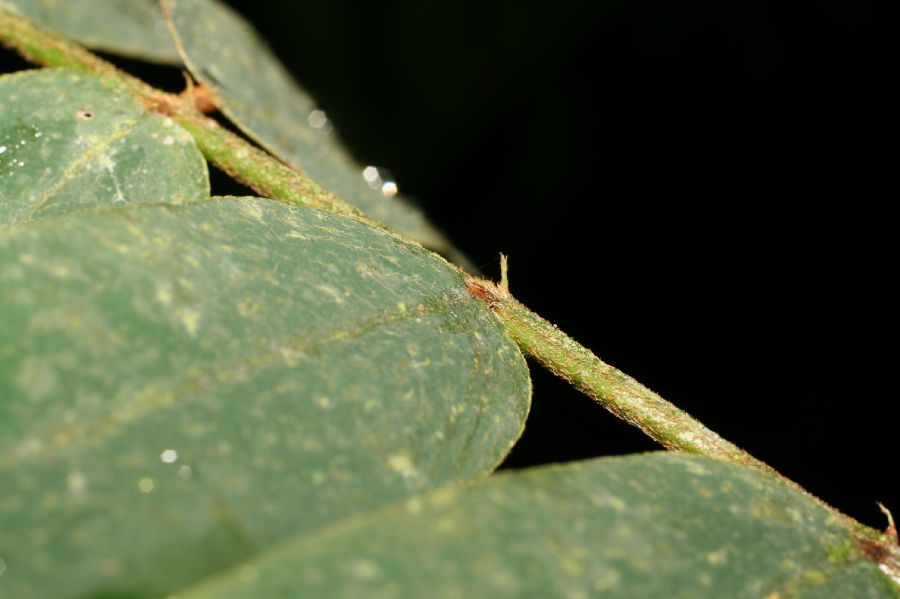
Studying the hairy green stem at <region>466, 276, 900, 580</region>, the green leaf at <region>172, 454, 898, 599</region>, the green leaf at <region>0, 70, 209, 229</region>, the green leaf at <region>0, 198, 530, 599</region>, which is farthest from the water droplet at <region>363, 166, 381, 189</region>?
the green leaf at <region>172, 454, 898, 599</region>

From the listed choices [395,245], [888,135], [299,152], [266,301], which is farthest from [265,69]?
[888,135]

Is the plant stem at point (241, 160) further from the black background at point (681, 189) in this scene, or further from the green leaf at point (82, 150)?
the black background at point (681, 189)

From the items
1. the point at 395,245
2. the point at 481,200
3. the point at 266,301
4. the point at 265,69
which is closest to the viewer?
the point at 266,301

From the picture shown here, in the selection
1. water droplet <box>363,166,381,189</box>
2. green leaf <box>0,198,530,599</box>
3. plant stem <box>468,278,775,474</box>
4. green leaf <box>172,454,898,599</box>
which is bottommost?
water droplet <box>363,166,381,189</box>

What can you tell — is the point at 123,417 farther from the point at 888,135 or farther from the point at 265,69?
the point at 888,135

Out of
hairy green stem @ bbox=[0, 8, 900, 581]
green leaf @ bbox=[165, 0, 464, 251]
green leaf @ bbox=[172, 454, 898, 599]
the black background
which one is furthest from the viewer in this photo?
the black background

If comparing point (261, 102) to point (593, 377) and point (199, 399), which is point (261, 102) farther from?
point (199, 399)

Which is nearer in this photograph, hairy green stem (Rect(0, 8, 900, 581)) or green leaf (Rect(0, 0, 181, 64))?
hairy green stem (Rect(0, 8, 900, 581))

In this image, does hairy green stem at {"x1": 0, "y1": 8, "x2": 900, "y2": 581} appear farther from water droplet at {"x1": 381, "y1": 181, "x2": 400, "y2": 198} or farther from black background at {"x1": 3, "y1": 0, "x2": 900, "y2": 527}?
black background at {"x1": 3, "y1": 0, "x2": 900, "y2": 527}
